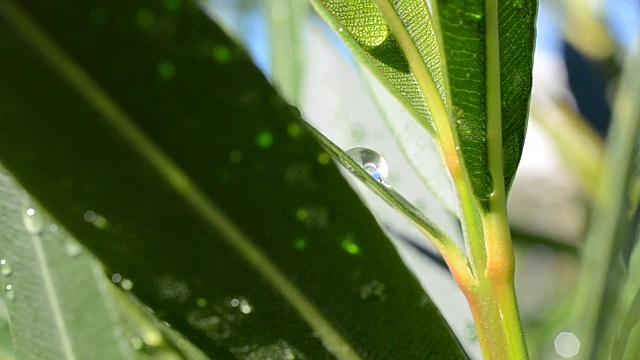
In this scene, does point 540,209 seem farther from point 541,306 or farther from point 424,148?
point 424,148

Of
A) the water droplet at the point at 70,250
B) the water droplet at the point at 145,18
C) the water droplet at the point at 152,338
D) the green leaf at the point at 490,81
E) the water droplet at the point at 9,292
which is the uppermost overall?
the green leaf at the point at 490,81

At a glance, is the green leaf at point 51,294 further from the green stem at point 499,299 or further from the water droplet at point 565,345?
the water droplet at point 565,345

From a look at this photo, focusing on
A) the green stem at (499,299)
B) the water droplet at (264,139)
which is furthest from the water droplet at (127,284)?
the green stem at (499,299)

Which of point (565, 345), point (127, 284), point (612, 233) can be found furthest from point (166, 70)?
point (565, 345)

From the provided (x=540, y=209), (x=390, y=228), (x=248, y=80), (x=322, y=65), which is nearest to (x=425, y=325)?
(x=248, y=80)

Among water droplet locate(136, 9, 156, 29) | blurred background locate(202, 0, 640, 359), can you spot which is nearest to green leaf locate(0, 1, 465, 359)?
water droplet locate(136, 9, 156, 29)

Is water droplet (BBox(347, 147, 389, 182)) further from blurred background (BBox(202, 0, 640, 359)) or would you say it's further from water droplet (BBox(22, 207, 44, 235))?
water droplet (BBox(22, 207, 44, 235))
